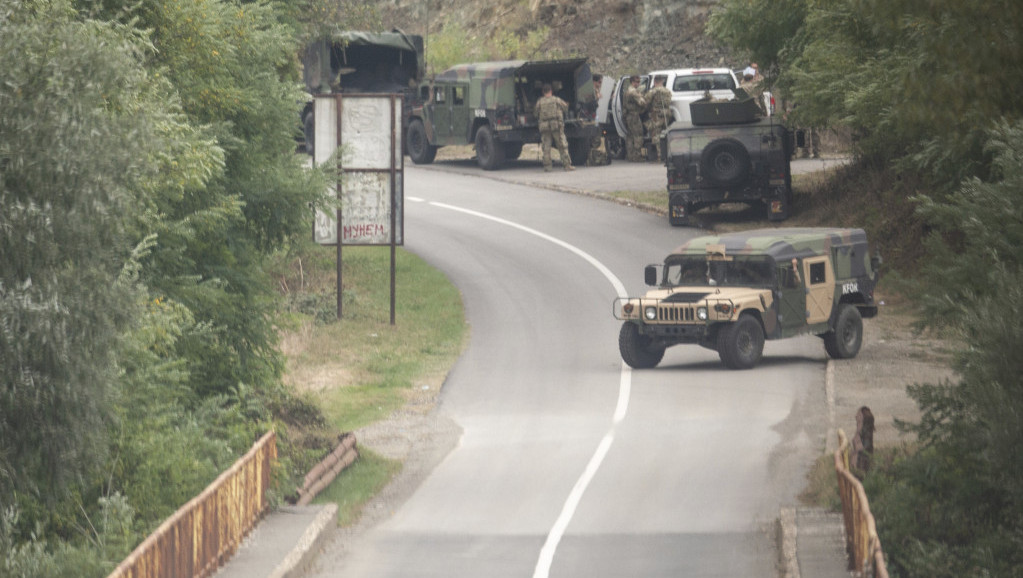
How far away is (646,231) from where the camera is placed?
1304 inches

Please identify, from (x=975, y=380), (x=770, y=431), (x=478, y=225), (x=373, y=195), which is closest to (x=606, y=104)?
(x=478, y=225)

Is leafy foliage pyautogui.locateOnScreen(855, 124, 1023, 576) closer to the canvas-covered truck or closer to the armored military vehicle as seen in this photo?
the armored military vehicle

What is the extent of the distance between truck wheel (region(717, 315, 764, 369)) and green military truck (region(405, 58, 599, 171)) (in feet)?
61.2

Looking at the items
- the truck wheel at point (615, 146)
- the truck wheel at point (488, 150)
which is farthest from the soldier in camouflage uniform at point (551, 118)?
the truck wheel at point (615, 146)

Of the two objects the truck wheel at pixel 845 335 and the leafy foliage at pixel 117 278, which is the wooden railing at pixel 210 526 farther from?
the truck wheel at pixel 845 335

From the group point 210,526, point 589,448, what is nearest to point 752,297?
point 589,448

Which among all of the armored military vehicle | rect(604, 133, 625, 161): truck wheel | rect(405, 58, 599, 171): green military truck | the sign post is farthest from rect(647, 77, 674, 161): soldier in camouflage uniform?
the sign post

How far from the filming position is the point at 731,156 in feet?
102

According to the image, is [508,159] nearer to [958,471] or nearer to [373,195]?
[373,195]

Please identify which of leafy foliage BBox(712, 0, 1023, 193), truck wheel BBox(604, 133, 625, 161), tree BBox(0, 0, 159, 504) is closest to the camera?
tree BBox(0, 0, 159, 504)

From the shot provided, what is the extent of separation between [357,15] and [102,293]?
64.4 feet

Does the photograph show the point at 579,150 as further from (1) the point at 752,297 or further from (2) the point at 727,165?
(1) the point at 752,297

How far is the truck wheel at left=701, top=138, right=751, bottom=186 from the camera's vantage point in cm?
3105

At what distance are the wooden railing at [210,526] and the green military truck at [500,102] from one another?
25.4 metres
